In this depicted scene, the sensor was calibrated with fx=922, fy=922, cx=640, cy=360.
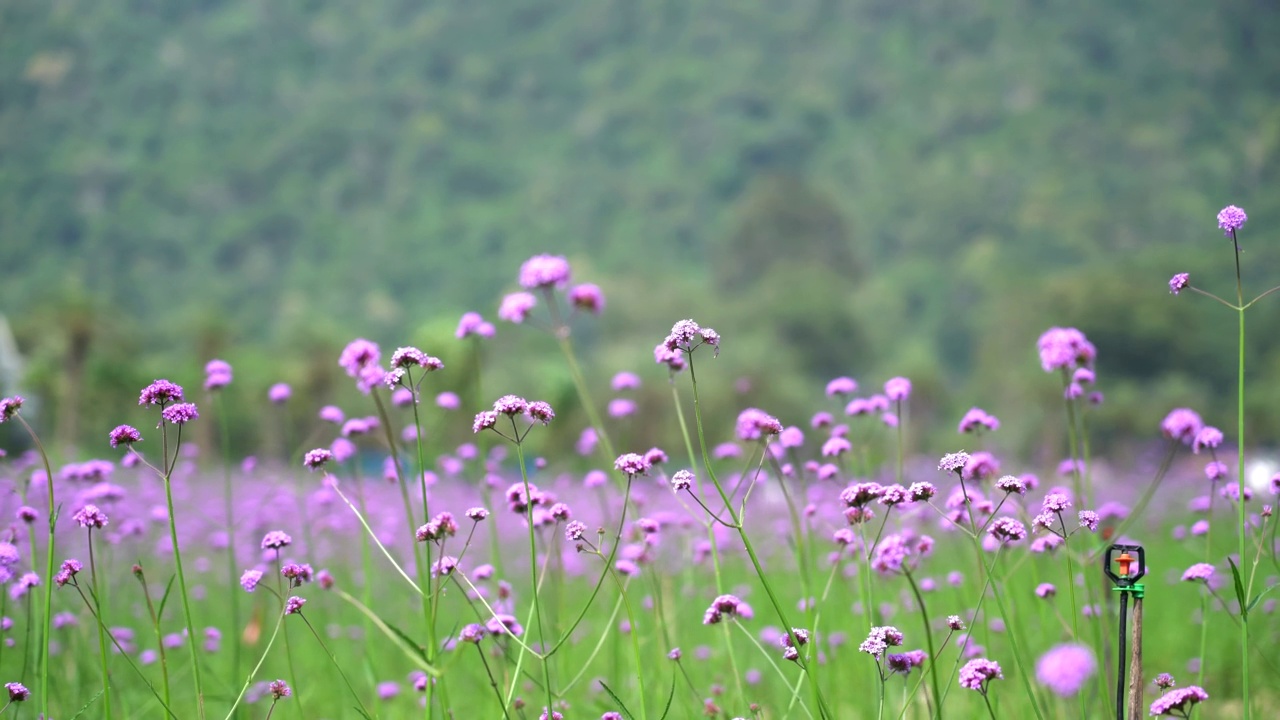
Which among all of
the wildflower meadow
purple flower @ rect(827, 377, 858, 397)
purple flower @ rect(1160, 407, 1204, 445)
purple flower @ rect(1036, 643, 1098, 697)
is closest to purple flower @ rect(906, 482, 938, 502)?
the wildflower meadow

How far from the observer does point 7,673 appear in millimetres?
3814

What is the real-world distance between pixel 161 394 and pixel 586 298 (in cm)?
162

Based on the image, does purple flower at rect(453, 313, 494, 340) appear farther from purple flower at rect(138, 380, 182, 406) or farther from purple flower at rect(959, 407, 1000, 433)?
purple flower at rect(959, 407, 1000, 433)

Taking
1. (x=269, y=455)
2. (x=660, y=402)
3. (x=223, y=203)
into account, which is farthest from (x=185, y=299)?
(x=269, y=455)

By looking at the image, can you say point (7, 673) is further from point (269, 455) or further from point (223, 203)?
point (223, 203)

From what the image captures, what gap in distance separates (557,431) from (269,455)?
20.7 meters

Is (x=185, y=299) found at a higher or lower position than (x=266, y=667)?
higher

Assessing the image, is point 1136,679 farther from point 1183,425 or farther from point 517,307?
point 517,307

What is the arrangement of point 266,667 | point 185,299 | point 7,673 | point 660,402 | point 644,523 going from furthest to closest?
point 185,299 < point 660,402 < point 266,667 < point 7,673 < point 644,523

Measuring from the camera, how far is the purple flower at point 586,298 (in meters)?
3.38

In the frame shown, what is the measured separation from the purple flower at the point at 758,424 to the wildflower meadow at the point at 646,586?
0.02 m

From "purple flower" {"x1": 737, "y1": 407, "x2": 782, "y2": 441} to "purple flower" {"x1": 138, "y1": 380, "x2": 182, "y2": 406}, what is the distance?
1.36 meters

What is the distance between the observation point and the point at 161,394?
83.1 inches

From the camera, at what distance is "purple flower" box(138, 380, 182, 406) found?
2082mm
